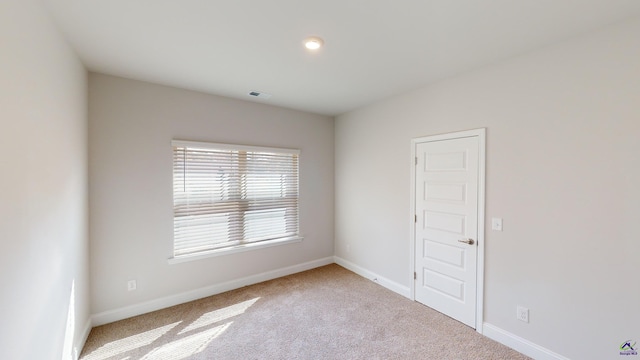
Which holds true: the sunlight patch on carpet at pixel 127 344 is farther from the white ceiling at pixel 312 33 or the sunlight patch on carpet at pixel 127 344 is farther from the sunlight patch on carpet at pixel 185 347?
the white ceiling at pixel 312 33

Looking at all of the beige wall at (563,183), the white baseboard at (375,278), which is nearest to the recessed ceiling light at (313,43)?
the beige wall at (563,183)

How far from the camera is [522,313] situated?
225cm

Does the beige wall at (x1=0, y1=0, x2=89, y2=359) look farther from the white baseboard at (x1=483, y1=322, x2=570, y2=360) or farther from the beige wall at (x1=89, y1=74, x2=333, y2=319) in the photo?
the white baseboard at (x1=483, y1=322, x2=570, y2=360)

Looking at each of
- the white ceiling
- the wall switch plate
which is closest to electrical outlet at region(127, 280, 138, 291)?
the white ceiling

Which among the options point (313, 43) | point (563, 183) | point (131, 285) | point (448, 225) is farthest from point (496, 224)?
point (131, 285)

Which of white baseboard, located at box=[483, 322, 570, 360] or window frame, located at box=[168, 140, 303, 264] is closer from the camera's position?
white baseboard, located at box=[483, 322, 570, 360]

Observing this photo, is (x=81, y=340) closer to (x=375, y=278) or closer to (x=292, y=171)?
(x=292, y=171)

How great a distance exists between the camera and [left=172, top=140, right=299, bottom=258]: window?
3.12 m

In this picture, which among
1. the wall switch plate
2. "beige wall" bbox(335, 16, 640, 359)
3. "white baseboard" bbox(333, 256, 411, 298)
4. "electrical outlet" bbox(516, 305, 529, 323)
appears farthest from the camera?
"white baseboard" bbox(333, 256, 411, 298)

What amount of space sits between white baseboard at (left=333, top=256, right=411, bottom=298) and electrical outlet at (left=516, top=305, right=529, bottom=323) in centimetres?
118

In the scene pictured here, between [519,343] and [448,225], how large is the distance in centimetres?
116

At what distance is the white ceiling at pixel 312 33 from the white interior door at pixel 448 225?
919 millimetres

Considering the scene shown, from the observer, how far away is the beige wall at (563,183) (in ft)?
5.80

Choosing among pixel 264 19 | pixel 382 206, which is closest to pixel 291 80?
pixel 264 19
